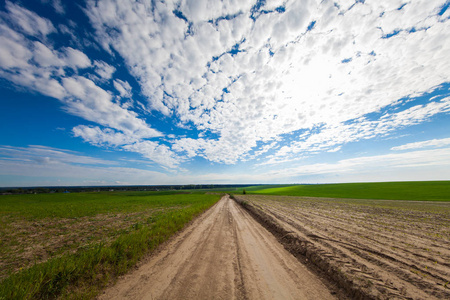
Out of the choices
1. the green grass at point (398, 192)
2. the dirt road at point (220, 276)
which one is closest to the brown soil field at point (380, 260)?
the dirt road at point (220, 276)

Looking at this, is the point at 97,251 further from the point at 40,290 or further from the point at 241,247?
the point at 241,247

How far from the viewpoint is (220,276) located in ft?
17.3

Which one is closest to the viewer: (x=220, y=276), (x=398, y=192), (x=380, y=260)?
(x=220, y=276)

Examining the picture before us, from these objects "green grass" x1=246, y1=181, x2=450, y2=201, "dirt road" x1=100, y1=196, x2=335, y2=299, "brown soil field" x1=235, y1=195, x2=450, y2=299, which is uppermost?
"green grass" x1=246, y1=181, x2=450, y2=201

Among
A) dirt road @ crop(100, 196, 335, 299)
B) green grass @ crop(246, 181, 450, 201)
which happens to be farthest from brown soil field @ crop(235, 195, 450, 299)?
green grass @ crop(246, 181, 450, 201)

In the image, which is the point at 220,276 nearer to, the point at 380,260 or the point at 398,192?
the point at 380,260

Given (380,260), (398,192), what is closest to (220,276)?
(380,260)

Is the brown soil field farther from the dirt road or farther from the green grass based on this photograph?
the green grass

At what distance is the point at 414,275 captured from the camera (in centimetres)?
500

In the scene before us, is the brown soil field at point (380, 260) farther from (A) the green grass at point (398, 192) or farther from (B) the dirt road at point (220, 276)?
(A) the green grass at point (398, 192)

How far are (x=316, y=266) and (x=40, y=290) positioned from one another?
8314 mm

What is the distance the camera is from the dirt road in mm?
4410

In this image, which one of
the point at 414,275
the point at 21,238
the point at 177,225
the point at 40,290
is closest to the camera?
the point at 40,290

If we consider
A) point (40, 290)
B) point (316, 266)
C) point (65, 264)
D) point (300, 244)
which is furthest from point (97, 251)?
point (300, 244)
